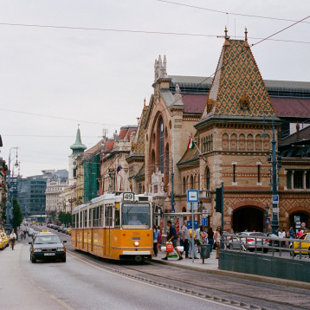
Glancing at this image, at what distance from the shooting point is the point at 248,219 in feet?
197

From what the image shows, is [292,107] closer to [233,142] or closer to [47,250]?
[233,142]

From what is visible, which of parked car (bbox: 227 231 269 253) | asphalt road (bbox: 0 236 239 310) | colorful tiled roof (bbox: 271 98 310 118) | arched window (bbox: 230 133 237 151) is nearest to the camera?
asphalt road (bbox: 0 236 239 310)

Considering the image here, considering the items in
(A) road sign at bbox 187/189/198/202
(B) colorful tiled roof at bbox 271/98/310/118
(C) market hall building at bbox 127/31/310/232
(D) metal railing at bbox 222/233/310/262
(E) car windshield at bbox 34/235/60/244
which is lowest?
(E) car windshield at bbox 34/235/60/244

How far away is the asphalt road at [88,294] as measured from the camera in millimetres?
13648

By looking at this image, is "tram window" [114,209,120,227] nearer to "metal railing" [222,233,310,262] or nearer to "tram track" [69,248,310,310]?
"tram track" [69,248,310,310]

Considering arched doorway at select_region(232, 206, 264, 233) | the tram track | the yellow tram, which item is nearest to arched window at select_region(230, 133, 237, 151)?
arched doorway at select_region(232, 206, 264, 233)

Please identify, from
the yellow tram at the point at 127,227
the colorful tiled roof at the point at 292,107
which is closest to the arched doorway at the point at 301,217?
the colorful tiled roof at the point at 292,107

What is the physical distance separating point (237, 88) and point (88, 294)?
150 feet

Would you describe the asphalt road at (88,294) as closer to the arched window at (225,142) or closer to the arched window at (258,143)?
the arched window at (225,142)

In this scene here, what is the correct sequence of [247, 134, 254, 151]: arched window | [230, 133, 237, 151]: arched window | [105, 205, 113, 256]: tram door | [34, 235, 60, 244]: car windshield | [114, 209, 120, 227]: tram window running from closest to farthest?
[114, 209, 120, 227]: tram window, [105, 205, 113, 256]: tram door, [34, 235, 60, 244]: car windshield, [230, 133, 237, 151]: arched window, [247, 134, 254, 151]: arched window

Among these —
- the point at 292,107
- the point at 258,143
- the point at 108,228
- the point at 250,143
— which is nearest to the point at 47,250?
the point at 108,228

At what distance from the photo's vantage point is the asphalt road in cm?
1365

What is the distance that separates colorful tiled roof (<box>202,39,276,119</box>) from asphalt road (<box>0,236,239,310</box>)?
3842cm

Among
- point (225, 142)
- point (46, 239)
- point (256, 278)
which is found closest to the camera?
point (256, 278)
